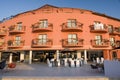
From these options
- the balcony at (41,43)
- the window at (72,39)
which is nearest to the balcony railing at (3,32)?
the balcony at (41,43)

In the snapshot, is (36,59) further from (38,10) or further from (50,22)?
(38,10)

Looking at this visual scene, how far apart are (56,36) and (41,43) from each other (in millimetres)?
2831

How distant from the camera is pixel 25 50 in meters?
29.4

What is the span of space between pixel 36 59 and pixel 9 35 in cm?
671

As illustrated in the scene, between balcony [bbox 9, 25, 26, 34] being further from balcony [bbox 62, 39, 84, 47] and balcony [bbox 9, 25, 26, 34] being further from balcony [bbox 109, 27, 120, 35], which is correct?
balcony [bbox 109, 27, 120, 35]

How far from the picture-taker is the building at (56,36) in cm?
2809

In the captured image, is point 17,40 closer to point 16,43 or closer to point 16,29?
point 16,43

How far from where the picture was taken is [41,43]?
1102 inches

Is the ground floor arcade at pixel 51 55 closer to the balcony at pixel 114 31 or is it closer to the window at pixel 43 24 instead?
the balcony at pixel 114 31

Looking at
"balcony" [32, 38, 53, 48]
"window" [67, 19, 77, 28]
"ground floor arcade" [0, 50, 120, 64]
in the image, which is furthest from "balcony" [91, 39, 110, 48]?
"balcony" [32, 38, 53, 48]

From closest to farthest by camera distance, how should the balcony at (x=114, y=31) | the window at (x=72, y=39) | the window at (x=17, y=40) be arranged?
1. the window at (x=72, y=39)
2. the window at (x=17, y=40)
3. the balcony at (x=114, y=31)

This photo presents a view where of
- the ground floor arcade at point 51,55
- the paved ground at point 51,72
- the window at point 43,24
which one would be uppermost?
the window at point 43,24

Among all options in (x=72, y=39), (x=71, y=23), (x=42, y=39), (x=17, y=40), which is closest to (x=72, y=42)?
(x=72, y=39)

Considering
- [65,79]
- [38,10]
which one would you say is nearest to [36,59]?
[38,10]
